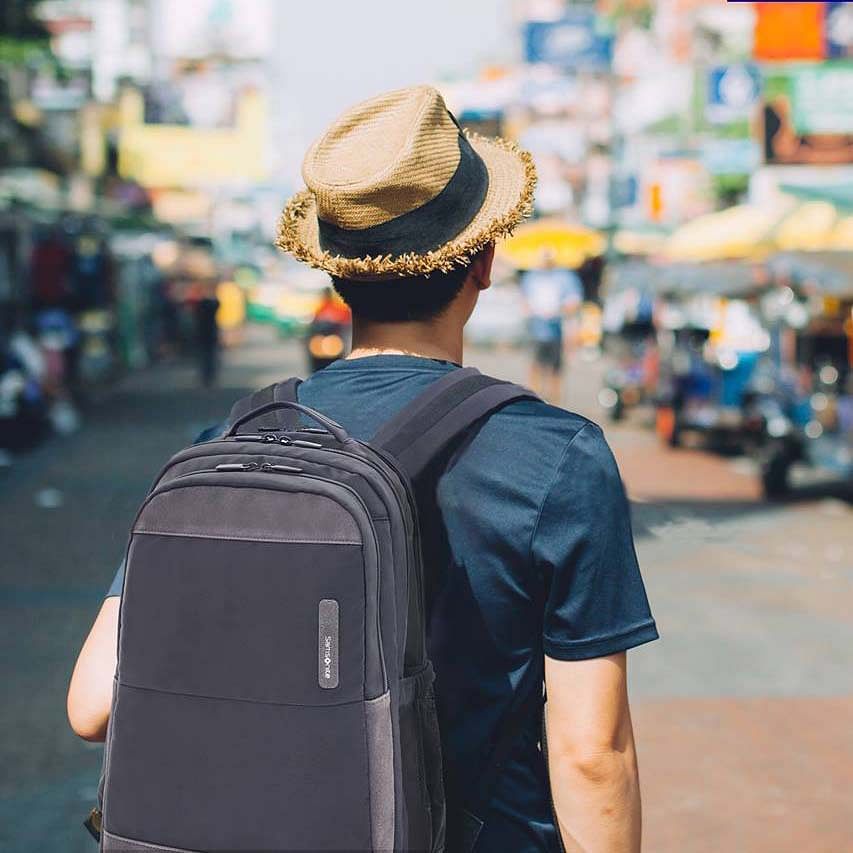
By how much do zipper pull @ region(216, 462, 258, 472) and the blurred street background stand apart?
2.76 metres

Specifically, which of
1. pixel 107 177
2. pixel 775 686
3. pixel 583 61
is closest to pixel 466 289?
pixel 775 686

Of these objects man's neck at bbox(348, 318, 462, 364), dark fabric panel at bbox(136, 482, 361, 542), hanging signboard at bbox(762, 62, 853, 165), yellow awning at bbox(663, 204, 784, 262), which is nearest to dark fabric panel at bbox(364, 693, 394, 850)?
dark fabric panel at bbox(136, 482, 361, 542)

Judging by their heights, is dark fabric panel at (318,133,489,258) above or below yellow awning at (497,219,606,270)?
above

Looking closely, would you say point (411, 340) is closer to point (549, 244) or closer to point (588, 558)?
point (588, 558)

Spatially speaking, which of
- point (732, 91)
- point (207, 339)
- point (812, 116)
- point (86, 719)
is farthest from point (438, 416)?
point (207, 339)

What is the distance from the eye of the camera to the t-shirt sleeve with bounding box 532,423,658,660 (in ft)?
6.68

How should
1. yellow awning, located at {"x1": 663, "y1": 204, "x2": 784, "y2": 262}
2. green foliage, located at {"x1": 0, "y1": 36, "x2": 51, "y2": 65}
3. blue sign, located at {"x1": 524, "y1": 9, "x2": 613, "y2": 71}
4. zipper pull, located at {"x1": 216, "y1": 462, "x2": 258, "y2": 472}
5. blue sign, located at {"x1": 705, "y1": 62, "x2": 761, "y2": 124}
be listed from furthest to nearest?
1. blue sign, located at {"x1": 524, "y1": 9, "x2": 613, "y2": 71}
2. blue sign, located at {"x1": 705, "y1": 62, "x2": 761, "y2": 124}
3. green foliage, located at {"x1": 0, "y1": 36, "x2": 51, "y2": 65}
4. yellow awning, located at {"x1": 663, "y1": 204, "x2": 784, "y2": 262}
5. zipper pull, located at {"x1": 216, "y1": 462, "x2": 258, "y2": 472}

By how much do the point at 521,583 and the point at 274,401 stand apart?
1.31ft

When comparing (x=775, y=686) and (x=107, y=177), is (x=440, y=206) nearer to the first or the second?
(x=775, y=686)

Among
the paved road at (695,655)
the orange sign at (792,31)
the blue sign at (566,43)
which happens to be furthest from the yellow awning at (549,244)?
the paved road at (695,655)

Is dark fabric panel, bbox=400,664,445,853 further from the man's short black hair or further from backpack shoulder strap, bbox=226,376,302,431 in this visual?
the man's short black hair

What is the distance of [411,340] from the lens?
2.26m

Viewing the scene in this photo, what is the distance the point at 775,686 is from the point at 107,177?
3625 centimetres

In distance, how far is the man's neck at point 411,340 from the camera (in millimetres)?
2258
